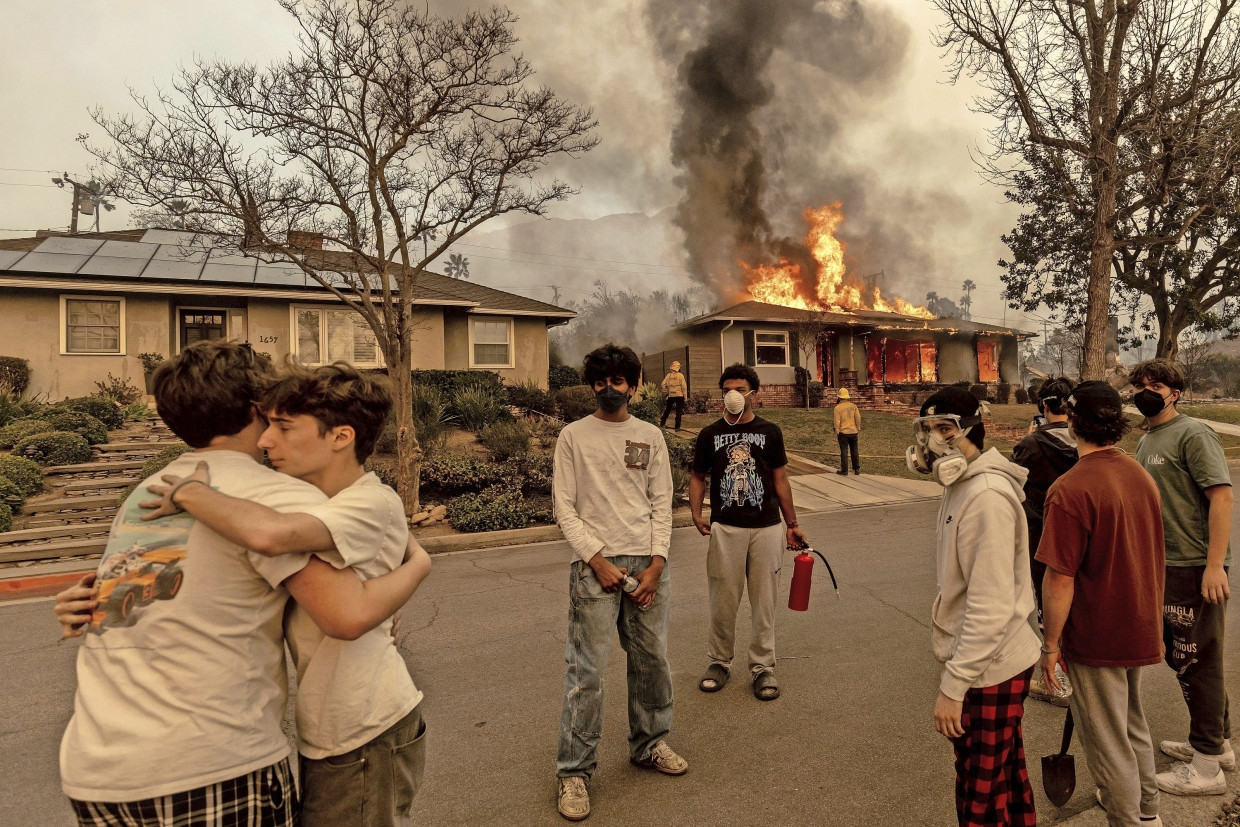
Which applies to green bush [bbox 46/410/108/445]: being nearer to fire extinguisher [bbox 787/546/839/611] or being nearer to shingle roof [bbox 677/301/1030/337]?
fire extinguisher [bbox 787/546/839/611]

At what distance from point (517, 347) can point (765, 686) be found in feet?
59.3

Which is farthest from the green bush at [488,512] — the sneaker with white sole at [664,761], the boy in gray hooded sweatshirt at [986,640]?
the boy in gray hooded sweatshirt at [986,640]

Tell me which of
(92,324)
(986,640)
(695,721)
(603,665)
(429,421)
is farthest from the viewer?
(92,324)

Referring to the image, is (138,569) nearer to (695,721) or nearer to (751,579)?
(695,721)

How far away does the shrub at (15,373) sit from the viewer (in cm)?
1491

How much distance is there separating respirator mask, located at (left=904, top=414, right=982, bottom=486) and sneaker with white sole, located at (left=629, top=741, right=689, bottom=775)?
1.85 m

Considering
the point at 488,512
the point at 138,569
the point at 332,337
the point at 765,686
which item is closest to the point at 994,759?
the point at 765,686

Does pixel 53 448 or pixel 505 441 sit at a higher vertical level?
pixel 53 448

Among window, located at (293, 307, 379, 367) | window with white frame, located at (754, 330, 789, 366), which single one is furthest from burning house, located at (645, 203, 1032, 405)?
window, located at (293, 307, 379, 367)

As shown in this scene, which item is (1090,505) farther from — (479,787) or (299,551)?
(479,787)

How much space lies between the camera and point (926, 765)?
133 inches

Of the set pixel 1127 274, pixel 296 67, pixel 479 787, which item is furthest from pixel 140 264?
pixel 1127 274

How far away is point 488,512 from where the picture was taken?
10.2 metres

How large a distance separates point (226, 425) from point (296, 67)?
35.2 feet
